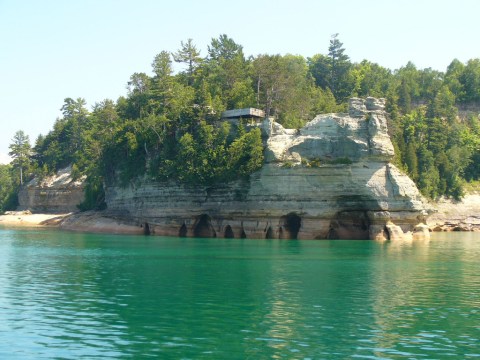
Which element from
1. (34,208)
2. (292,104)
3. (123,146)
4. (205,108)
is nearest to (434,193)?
(292,104)

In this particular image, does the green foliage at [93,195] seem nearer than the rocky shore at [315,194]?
No

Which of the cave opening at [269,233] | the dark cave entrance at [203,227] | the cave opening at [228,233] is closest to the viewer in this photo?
the cave opening at [269,233]

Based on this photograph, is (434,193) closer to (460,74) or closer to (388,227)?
(388,227)

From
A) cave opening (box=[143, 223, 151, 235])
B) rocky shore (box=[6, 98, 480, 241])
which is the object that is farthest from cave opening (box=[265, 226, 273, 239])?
cave opening (box=[143, 223, 151, 235])

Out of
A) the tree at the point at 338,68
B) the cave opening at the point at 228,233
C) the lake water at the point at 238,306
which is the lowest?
the lake water at the point at 238,306

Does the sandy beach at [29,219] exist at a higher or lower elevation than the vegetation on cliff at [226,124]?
lower

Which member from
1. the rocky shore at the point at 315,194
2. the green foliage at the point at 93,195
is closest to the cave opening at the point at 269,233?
the rocky shore at the point at 315,194

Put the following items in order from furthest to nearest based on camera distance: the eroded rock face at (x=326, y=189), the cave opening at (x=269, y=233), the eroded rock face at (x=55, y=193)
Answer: the eroded rock face at (x=55, y=193) < the cave opening at (x=269, y=233) < the eroded rock face at (x=326, y=189)

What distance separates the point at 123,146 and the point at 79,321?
5648 centimetres

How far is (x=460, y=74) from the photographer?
11700cm

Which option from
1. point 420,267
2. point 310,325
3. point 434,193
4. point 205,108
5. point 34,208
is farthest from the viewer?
point 34,208

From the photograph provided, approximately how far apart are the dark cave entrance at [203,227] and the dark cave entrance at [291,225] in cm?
914

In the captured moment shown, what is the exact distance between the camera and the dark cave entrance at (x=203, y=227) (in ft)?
219

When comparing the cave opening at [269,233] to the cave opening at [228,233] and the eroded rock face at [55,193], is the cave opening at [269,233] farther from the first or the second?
the eroded rock face at [55,193]
